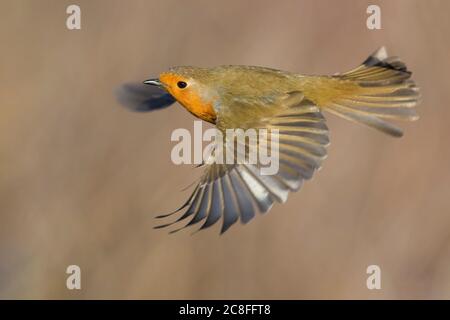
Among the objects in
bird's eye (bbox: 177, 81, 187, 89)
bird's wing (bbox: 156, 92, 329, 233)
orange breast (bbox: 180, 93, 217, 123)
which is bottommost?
bird's wing (bbox: 156, 92, 329, 233)

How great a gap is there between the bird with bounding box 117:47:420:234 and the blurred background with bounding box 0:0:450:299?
1.29 m

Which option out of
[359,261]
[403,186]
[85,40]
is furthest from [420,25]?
[85,40]

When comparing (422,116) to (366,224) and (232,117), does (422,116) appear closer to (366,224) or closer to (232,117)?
(366,224)

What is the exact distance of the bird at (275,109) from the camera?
4539 millimetres

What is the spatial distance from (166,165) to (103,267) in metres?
0.85

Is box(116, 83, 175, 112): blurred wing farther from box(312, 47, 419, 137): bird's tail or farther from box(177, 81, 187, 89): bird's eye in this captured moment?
box(312, 47, 419, 137): bird's tail

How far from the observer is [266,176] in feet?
15.1

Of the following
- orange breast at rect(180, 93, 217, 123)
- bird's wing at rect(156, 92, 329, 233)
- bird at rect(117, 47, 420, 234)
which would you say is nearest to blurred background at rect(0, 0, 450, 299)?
bird at rect(117, 47, 420, 234)

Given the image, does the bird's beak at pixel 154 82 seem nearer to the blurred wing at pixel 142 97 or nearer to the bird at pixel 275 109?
the bird at pixel 275 109

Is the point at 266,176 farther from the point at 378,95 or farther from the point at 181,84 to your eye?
the point at 378,95

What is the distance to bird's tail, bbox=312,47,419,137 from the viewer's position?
524cm

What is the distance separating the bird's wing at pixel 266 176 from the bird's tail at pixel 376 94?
38 centimetres

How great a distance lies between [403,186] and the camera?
23.6ft

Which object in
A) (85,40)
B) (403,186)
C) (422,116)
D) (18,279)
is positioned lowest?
(18,279)
